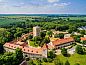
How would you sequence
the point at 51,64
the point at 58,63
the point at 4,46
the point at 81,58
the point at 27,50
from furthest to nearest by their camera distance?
the point at 4,46 → the point at 27,50 → the point at 81,58 → the point at 51,64 → the point at 58,63

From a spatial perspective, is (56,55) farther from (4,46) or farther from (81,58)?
(4,46)

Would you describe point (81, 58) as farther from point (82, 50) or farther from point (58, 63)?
point (58, 63)

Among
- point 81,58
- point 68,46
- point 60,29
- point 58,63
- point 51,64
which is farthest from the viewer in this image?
point 60,29

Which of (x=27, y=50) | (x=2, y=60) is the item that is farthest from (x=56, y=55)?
(x=2, y=60)

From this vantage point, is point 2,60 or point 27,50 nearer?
point 2,60

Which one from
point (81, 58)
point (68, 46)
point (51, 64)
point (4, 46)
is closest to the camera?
point (51, 64)

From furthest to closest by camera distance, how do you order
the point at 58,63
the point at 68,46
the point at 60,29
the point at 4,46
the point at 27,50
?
the point at 60,29, the point at 4,46, the point at 68,46, the point at 27,50, the point at 58,63

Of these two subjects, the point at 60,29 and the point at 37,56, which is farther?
the point at 60,29

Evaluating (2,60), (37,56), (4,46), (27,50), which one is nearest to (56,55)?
(37,56)
